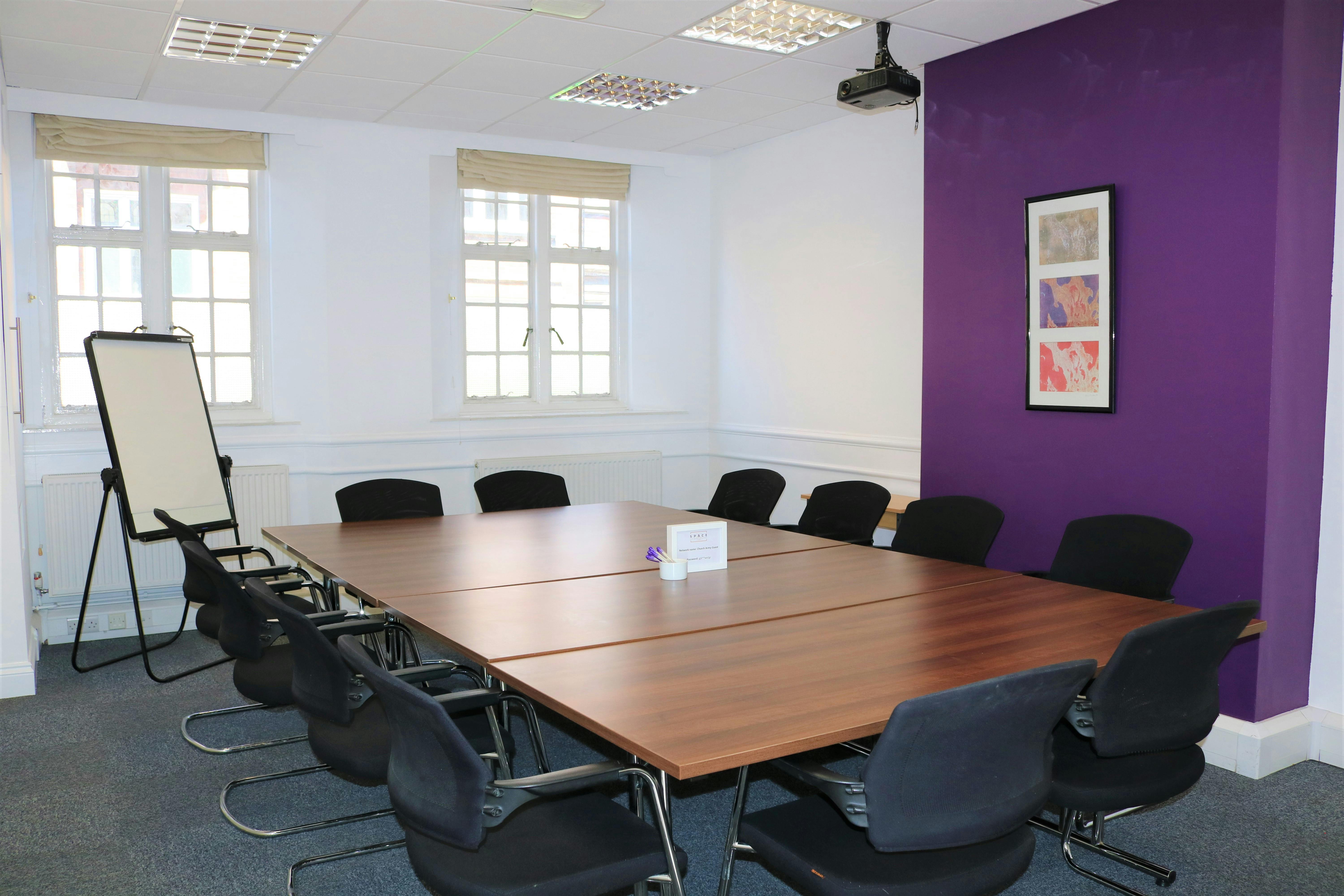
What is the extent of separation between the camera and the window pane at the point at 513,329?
6.93 meters

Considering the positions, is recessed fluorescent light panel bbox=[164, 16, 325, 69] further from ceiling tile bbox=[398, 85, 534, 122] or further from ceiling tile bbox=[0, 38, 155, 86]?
ceiling tile bbox=[398, 85, 534, 122]

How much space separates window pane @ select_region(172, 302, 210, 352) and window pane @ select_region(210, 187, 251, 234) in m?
0.26

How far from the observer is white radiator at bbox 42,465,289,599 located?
5406mm

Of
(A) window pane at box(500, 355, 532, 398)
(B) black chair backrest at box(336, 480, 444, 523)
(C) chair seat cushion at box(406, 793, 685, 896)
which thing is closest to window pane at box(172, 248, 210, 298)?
(B) black chair backrest at box(336, 480, 444, 523)

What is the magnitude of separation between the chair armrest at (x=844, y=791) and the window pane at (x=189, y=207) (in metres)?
5.41

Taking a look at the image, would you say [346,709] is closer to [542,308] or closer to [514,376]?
[514,376]

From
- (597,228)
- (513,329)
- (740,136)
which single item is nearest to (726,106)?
(740,136)

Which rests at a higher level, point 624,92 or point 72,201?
point 624,92

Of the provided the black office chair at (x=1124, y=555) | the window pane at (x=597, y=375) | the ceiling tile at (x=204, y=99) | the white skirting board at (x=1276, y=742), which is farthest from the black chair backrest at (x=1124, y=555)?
the ceiling tile at (x=204, y=99)

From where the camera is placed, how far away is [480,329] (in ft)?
22.5

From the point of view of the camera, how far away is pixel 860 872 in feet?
6.77

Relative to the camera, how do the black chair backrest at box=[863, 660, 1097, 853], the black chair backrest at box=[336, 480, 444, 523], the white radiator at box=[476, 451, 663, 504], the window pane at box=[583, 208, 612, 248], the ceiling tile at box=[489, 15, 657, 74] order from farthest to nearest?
the window pane at box=[583, 208, 612, 248] → the white radiator at box=[476, 451, 663, 504] → the black chair backrest at box=[336, 480, 444, 523] → the ceiling tile at box=[489, 15, 657, 74] → the black chair backrest at box=[863, 660, 1097, 853]

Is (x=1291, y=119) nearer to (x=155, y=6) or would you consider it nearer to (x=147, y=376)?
(x=155, y=6)

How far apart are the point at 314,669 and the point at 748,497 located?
10.5 ft
